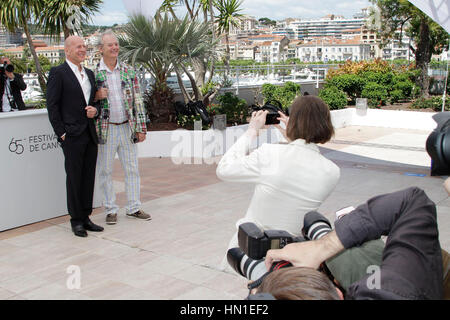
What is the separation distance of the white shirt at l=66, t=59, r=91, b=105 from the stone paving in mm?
1285

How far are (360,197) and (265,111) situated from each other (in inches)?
148

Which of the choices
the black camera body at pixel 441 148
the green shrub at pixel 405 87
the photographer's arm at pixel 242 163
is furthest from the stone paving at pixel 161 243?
the green shrub at pixel 405 87

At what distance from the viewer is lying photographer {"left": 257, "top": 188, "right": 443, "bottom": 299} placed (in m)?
1.22

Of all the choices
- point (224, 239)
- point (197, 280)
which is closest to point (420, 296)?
point (197, 280)

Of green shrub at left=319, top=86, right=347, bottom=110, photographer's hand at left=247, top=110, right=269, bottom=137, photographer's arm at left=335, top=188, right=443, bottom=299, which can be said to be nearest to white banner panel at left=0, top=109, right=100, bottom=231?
photographer's hand at left=247, top=110, right=269, bottom=137

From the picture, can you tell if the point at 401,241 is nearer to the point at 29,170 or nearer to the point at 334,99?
the point at 29,170

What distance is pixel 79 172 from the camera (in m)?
4.35

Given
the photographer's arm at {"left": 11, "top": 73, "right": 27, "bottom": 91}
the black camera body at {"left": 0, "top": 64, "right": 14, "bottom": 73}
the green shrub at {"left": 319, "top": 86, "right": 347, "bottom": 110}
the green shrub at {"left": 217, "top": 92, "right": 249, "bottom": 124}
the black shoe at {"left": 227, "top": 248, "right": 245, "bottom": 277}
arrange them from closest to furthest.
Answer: the black shoe at {"left": 227, "top": 248, "right": 245, "bottom": 277} → the black camera body at {"left": 0, "top": 64, "right": 14, "bottom": 73} → the photographer's arm at {"left": 11, "top": 73, "right": 27, "bottom": 91} → the green shrub at {"left": 217, "top": 92, "right": 249, "bottom": 124} → the green shrub at {"left": 319, "top": 86, "right": 347, "bottom": 110}

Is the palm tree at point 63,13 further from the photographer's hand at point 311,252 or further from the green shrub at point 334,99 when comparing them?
the photographer's hand at point 311,252

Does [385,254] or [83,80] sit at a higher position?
[83,80]

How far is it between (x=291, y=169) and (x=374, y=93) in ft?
39.2

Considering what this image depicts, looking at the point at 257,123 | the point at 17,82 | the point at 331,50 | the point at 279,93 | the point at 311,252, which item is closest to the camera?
the point at 311,252

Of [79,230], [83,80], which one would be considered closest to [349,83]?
[83,80]

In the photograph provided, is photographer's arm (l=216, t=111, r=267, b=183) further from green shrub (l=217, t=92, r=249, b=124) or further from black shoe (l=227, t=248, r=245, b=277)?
green shrub (l=217, t=92, r=249, b=124)
